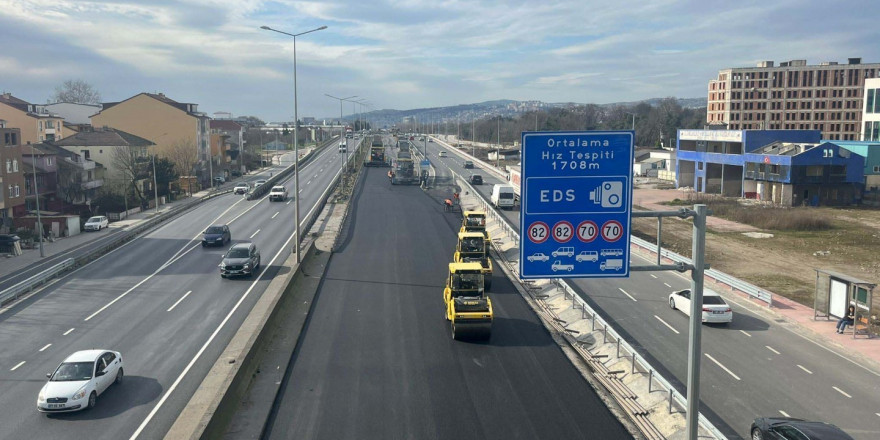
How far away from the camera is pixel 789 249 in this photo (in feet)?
154

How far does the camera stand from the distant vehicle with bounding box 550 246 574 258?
39.4 feet

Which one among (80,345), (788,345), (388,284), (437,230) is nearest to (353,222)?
(437,230)

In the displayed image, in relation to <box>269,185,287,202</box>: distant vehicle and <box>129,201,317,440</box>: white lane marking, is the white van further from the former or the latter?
→ <box>129,201,317,440</box>: white lane marking

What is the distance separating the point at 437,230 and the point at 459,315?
25.2 metres

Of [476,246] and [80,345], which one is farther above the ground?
[476,246]

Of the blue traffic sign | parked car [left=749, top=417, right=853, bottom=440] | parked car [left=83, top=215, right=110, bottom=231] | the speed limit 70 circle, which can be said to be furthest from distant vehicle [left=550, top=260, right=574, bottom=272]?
parked car [left=83, top=215, right=110, bottom=231]

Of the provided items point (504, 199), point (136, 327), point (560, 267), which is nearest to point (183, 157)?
point (504, 199)

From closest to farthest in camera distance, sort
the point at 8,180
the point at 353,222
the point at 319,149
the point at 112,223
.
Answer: the point at 353,222 → the point at 8,180 → the point at 112,223 → the point at 319,149

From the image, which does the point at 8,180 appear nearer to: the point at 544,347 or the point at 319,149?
the point at 544,347

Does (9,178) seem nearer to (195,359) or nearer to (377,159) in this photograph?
(195,359)

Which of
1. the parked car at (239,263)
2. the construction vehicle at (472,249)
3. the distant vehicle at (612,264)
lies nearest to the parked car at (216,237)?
the parked car at (239,263)

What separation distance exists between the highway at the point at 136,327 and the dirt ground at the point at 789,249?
2672 cm

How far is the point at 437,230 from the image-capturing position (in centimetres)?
4759

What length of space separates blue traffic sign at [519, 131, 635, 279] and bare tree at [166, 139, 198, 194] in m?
86.2
